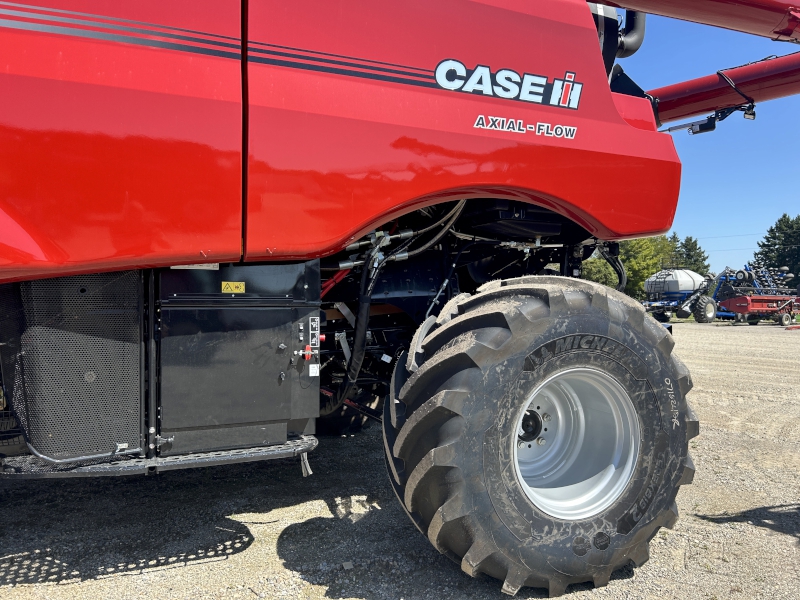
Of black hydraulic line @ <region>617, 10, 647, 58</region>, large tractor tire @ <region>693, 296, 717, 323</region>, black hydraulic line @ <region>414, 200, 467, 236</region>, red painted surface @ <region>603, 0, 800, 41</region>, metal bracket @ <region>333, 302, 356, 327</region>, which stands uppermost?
red painted surface @ <region>603, 0, 800, 41</region>

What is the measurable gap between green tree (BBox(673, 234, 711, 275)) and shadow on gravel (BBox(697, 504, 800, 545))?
227ft

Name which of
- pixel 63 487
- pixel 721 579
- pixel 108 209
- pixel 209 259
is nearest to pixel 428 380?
pixel 209 259

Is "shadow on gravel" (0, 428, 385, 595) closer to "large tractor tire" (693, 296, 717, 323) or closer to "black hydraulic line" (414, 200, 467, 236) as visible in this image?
"black hydraulic line" (414, 200, 467, 236)

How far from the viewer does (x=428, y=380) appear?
239cm

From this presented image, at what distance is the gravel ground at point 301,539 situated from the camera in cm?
247

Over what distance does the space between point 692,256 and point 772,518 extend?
74440 mm

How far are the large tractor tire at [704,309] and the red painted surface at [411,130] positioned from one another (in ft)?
72.8

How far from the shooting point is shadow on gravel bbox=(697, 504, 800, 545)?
3137 millimetres

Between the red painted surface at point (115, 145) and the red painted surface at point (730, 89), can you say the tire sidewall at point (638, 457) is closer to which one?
the red painted surface at point (115, 145)

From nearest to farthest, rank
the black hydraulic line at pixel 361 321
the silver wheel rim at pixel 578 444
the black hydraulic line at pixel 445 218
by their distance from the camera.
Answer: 1. the silver wheel rim at pixel 578 444
2. the black hydraulic line at pixel 361 321
3. the black hydraulic line at pixel 445 218

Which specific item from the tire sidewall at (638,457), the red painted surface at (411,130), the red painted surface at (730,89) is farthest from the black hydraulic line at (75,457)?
the red painted surface at (730,89)

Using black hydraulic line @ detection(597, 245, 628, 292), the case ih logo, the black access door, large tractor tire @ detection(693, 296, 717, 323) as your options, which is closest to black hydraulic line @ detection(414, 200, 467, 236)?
the case ih logo

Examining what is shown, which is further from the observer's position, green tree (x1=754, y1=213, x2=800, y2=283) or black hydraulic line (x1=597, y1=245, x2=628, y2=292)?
green tree (x1=754, y1=213, x2=800, y2=283)

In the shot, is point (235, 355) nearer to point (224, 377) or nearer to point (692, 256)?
point (224, 377)
